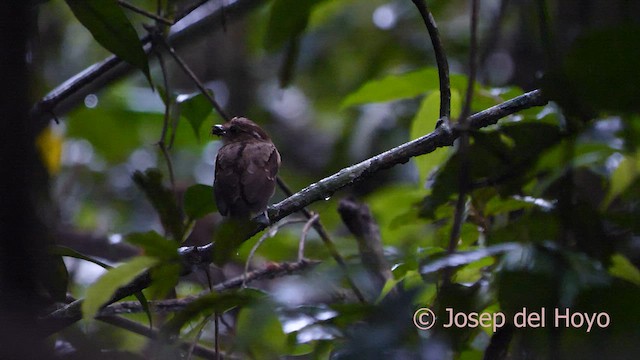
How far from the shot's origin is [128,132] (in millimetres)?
5551

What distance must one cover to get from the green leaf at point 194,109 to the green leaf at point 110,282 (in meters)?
1.19

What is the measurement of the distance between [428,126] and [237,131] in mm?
870

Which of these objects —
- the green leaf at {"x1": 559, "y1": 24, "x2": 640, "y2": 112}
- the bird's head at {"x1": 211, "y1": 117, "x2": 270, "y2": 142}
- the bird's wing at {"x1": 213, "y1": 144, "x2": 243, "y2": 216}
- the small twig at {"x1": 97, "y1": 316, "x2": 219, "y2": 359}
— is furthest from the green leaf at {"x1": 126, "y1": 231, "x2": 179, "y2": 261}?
the bird's head at {"x1": 211, "y1": 117, "x2": 270, "y2": 142}

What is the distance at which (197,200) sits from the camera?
2664 millimetres

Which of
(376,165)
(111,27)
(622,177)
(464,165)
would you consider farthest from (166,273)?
(622,177)

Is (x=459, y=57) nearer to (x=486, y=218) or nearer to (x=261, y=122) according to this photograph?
(x=261, y=122)

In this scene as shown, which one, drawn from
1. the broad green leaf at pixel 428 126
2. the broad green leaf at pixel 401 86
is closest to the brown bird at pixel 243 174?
the broad green leaf at pixel 401 86

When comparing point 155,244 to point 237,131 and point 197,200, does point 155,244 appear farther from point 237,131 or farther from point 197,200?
point 237,131

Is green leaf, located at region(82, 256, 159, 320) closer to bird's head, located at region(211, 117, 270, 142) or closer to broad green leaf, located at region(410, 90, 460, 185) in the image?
broad green leaf, located at region(410, 90, 460, 185)

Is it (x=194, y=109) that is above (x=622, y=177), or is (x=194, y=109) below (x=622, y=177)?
above

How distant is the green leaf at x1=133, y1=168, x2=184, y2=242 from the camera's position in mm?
2426

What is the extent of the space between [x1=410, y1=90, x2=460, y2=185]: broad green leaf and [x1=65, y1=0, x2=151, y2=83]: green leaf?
105 centimetres

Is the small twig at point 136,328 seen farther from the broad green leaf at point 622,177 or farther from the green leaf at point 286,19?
the broad green leaf at point 622,177

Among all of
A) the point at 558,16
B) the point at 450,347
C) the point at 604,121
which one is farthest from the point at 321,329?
the point at 558,16
